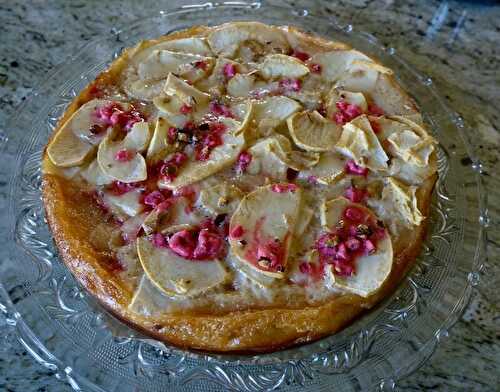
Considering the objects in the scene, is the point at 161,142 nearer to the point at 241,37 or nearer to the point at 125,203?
the point at 125,203

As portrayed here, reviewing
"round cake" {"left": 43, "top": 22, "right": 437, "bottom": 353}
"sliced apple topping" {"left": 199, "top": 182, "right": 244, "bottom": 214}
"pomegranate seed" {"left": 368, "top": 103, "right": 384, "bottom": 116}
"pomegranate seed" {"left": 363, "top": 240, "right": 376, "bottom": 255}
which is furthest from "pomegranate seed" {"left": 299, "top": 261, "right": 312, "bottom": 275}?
"pomegranate seed" {"left": 368, "top": 103, "right": 384, "bottom": 116}

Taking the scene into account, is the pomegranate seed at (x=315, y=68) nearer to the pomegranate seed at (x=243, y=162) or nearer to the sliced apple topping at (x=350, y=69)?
the sliced apple topping at (x=350, y=69)

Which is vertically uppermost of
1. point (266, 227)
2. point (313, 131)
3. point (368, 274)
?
point (313, 131)

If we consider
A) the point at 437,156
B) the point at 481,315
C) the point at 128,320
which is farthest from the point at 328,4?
the point at 128,320

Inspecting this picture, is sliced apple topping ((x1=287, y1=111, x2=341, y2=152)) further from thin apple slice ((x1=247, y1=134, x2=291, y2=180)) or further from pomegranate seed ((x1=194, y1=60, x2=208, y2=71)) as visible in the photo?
pomegranate seed ((x1=194, y1=60, x2=208, y2=71))

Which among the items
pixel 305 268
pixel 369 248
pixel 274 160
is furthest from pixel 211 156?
pixel 369 248

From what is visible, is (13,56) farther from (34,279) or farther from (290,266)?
(290,266)
